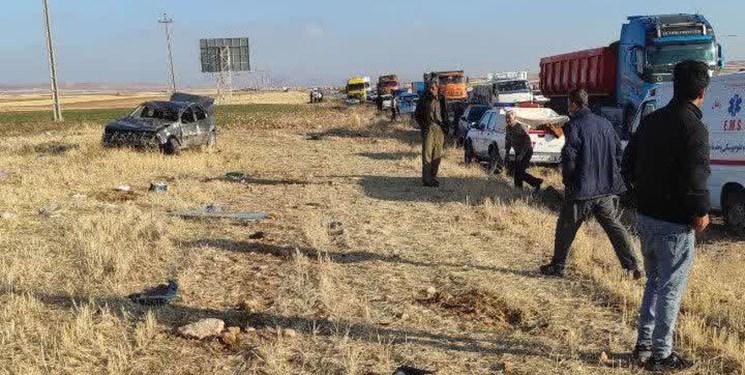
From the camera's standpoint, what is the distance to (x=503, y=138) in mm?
16328

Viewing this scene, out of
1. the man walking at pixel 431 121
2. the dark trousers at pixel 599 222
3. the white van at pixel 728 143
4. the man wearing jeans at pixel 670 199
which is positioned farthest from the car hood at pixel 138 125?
the man wearing jeans at pixel 670 199

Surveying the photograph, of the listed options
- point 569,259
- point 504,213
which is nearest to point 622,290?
point 569,259

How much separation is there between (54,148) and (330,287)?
1904cm

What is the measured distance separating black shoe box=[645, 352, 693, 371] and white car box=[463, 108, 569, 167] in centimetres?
1078

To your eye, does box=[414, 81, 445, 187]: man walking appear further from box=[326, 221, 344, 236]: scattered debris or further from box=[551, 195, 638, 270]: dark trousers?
box=[551, 195, 638, 270]: dark trousers

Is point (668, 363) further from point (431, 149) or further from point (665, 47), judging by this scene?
point (665, 47)

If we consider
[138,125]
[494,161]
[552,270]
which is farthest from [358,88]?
[552,270]

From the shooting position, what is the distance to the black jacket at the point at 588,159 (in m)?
6.60

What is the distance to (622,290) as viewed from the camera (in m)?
6.21

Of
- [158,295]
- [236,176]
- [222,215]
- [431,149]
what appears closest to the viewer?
[158,295]

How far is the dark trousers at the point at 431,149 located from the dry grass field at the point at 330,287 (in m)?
0.69

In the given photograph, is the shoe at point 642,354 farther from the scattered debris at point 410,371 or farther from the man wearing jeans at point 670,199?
the scattered debris at point 410,371

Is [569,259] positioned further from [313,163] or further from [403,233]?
[313,163]

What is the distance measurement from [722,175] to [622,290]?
15.2 ft
